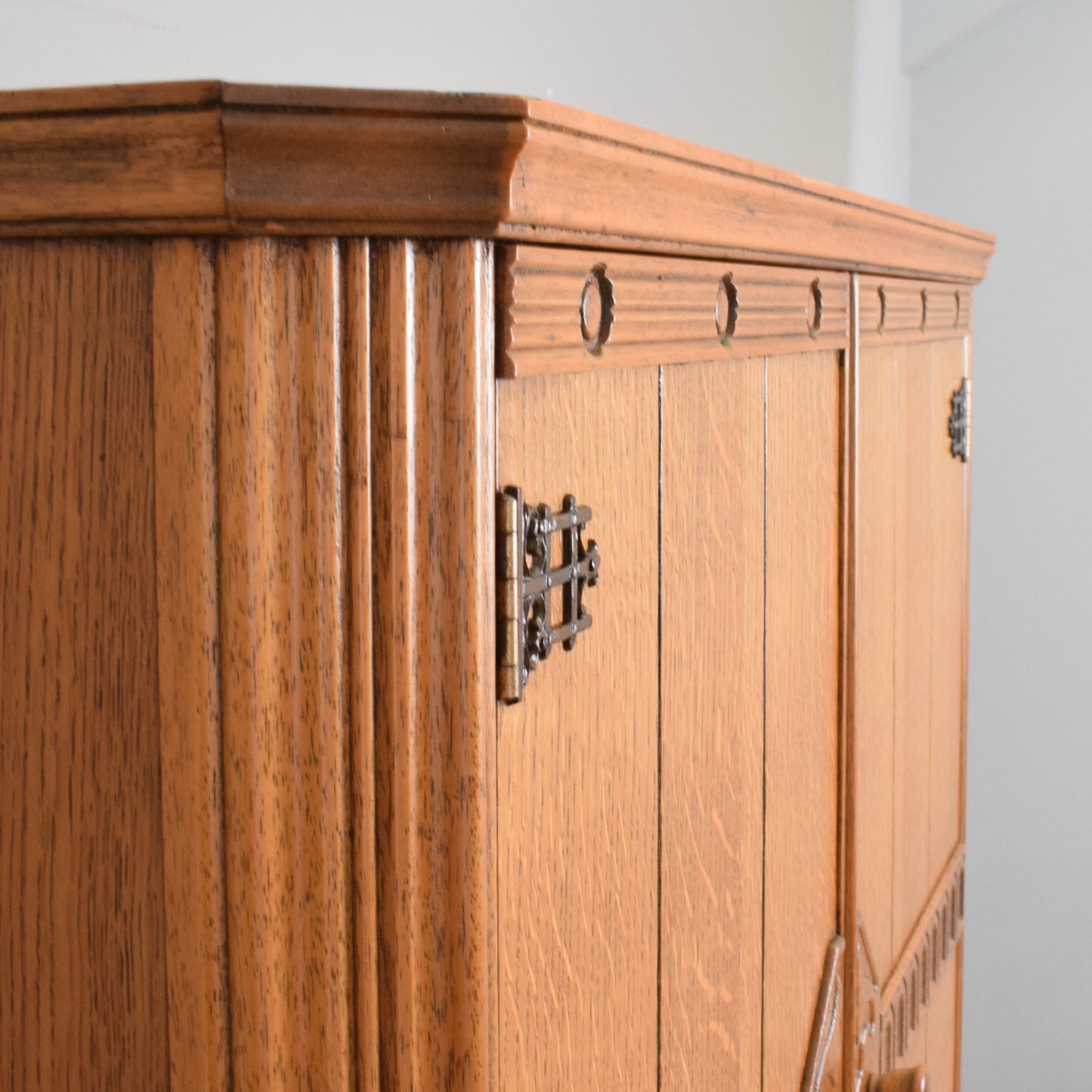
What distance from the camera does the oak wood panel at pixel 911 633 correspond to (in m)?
1.50

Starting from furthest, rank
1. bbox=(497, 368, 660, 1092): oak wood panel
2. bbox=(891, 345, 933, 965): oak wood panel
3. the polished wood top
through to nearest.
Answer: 1. bbox=(891, 345, 933, 965): oak wood panel
2. bbox=(497, 368, 660, 1092): oak wood panel
3. the polished wood top

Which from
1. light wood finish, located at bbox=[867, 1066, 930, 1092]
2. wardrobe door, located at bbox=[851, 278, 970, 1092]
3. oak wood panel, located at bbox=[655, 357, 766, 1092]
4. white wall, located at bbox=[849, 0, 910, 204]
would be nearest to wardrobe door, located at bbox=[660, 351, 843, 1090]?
oak wood panel, located at bbox=[655, 357, 766, 1092]

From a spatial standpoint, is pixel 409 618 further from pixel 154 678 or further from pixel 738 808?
pixel 738 808

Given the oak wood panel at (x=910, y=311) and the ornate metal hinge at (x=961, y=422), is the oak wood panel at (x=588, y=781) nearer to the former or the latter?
the oak wood panel at (x=910, y=311)

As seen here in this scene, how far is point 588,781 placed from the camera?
72 centimetres

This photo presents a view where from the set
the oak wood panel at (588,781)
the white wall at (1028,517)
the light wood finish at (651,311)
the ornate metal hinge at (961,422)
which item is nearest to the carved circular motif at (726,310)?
the light wood finish at (651,311)

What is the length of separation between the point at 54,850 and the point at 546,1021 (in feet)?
0.86

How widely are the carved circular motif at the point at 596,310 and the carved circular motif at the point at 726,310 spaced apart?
19cm

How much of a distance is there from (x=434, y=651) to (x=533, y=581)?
75 mm

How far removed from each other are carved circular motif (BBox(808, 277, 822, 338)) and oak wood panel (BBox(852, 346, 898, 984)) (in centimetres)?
15

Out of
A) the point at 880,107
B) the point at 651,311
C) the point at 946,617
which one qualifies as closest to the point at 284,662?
the point at 651,311

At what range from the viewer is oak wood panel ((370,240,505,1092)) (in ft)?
1.75

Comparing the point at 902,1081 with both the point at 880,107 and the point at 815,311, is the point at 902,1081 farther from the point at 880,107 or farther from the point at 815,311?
the point at 880,107

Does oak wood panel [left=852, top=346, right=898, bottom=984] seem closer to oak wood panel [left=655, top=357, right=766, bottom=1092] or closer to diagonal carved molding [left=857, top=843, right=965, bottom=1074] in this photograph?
diagonal carved molding [left=857, top=843, right=965, bottom=1074]
